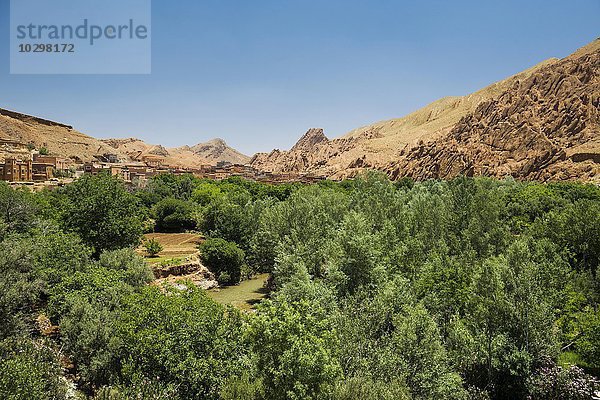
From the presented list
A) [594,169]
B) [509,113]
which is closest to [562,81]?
[509,113]

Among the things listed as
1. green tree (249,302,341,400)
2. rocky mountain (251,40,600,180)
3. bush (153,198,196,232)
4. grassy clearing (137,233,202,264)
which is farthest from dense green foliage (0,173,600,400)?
rocky mountain (251,40,600,180)

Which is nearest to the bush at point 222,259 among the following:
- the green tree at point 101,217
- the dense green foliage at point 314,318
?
the dense green foliage at point 314,318

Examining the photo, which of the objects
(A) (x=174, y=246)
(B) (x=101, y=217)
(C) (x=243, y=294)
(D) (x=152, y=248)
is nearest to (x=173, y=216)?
(A) (x=174, y=246)

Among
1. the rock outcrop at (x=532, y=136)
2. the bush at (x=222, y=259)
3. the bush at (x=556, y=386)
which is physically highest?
the rock outcrop at (x=532, y=136)

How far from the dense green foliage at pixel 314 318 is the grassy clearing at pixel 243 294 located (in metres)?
4.42

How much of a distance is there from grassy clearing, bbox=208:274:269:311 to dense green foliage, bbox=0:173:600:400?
14.5 feet

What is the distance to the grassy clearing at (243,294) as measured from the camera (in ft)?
117

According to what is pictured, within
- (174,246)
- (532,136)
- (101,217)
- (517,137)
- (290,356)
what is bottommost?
(174,246)

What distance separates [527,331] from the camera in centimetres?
2106

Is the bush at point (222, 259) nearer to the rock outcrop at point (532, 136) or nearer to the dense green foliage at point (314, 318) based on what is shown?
the dense green foliage at point (314, 318)

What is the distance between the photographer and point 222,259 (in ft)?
137

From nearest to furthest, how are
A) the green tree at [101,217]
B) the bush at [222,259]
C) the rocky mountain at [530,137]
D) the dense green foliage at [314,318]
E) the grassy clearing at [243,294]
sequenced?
the dense green foliage at [314,318] < the green tree at [101,217] < the grassy clearing at [243,294] < the bush at [222,259] < the rocky mountain at [530,137]

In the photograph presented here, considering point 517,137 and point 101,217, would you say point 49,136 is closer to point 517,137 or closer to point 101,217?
point 101,217

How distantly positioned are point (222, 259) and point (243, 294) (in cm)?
513
